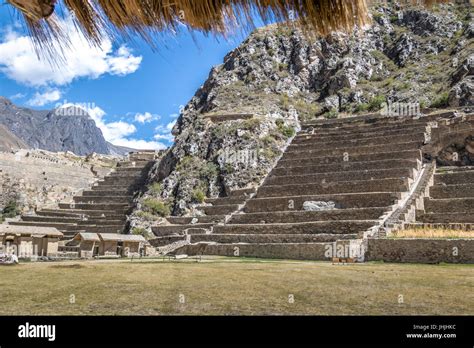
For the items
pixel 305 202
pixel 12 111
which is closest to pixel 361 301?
pixel 305 202

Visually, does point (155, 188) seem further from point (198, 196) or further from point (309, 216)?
Answer: point (309, 216)

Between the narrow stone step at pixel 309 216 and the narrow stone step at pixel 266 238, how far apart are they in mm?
2112

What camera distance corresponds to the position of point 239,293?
371 inches

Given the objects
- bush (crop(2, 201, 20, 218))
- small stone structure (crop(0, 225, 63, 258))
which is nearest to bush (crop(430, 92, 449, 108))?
small stone structure (crop(0, 225, 63, 258))

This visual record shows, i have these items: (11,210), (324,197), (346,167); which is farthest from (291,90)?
(324,197)

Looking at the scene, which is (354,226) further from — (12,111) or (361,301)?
(12,111)

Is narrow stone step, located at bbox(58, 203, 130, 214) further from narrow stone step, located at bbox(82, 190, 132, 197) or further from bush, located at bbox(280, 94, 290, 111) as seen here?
bush, located at bbox(280, 94, 290, 111)

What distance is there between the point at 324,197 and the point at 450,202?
643 centimetres

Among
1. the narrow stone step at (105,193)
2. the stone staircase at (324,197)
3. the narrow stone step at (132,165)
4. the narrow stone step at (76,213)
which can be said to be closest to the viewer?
the stone staircase at (324,197)

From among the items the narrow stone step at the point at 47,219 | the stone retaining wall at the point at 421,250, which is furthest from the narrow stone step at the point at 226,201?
the stone retaining wall at the point at 421,250

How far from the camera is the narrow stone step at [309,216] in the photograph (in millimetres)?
25281

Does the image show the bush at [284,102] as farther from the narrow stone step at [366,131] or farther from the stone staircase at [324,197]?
the stone staircase at [324,197]

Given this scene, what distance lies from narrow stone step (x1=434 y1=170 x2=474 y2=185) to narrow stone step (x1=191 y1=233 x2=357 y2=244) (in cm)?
933
